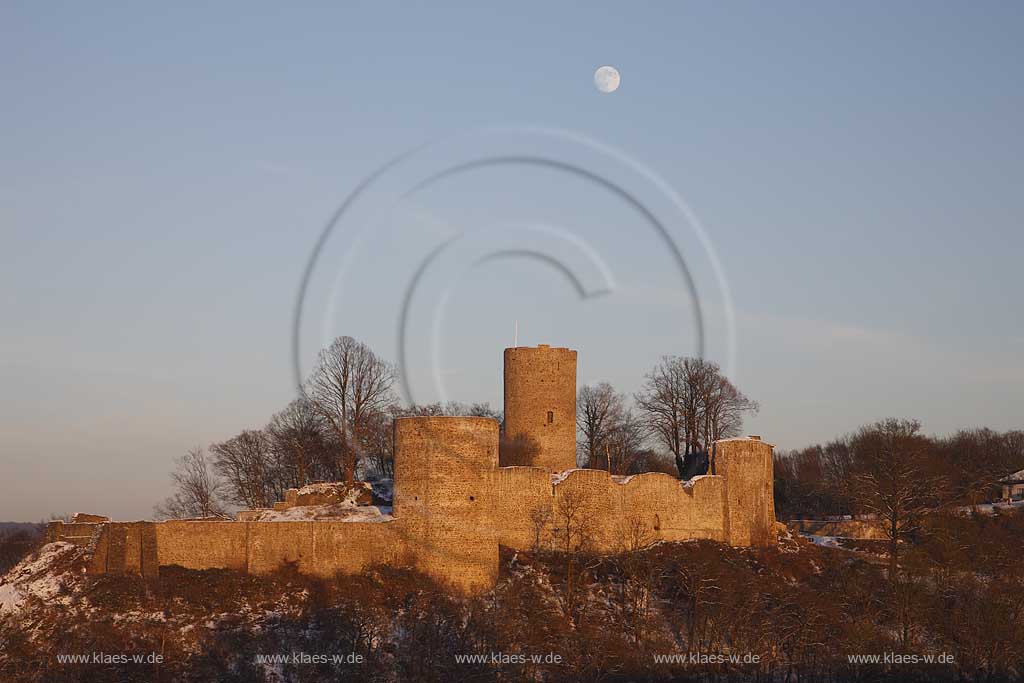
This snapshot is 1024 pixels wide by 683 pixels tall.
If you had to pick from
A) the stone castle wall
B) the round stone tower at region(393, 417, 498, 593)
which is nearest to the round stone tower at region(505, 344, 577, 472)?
the stone castle wall

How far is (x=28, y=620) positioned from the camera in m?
40.6

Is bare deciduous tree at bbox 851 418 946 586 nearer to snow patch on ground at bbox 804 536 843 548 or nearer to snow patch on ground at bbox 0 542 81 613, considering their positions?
snow patch on ground at bbox 804 536 843 548

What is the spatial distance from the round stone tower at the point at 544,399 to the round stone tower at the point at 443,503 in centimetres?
1173

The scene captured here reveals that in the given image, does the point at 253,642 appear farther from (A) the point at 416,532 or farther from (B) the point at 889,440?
(B) the point at 889,440

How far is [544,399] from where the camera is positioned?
56094 mm

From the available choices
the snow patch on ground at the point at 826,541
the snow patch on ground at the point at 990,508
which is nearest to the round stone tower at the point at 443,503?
the snow patch on ground at the point at 826,541

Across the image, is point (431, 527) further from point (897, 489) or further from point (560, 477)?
point (897, 489)

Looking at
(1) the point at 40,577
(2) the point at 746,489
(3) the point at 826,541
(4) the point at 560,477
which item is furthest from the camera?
(3) the point at 826,541

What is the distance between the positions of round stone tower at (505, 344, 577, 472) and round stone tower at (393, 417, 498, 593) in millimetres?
11730

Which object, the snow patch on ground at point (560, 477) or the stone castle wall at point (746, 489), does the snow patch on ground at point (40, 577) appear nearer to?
the snow patch on ground at point (560, 477)

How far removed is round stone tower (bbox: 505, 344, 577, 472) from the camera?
184ft

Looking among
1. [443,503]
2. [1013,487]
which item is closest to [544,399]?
[443,503]

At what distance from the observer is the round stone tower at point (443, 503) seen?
144 ft

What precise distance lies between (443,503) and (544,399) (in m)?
12.8
